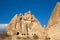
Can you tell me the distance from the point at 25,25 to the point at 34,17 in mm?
12933

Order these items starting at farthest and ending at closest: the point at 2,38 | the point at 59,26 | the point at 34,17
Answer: the point at 34,17 < the point at 59,26 < the point at 2,38

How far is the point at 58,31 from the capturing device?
26797 mm

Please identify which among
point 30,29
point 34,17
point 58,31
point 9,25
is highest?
point 34,17

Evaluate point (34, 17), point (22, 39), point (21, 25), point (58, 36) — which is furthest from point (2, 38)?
point (34, 17)

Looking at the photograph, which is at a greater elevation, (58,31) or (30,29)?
(30,29)

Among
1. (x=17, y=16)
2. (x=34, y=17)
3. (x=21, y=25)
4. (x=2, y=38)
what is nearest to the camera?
(x=2, y=38)

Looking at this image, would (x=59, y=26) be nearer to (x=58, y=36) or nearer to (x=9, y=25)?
(x=58, y=36)

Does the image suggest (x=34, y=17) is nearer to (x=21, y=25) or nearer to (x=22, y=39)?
(x=21, y=25)

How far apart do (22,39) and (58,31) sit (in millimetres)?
→ 5562

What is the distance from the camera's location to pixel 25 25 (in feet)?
124

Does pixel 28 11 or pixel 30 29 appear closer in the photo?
pixel 30 29

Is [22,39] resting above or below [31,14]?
below

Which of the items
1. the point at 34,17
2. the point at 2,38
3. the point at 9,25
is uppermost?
the point at 34,17

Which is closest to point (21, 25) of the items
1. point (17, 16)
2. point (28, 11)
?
point (17, 16)
